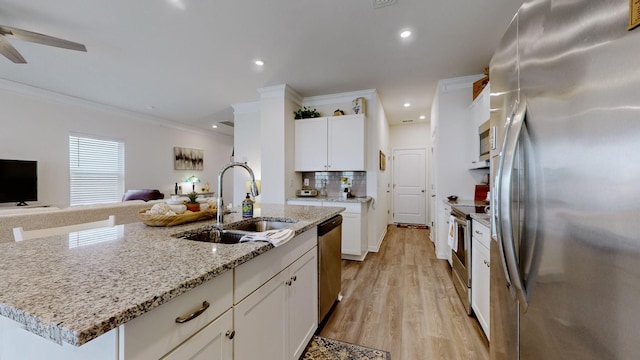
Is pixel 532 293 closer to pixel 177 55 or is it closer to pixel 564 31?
pixel 564 31

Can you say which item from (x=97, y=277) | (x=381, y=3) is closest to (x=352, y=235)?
(x=381, y=3)

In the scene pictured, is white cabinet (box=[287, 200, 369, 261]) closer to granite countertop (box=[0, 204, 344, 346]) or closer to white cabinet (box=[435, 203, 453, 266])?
white cabinet (box=[435, 203, 453, 266])

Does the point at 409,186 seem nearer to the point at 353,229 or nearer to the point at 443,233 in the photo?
the point at 443,233

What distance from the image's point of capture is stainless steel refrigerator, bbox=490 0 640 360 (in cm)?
49

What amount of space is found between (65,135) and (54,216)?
3.14m

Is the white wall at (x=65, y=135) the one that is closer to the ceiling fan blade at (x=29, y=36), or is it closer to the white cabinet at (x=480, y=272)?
the ceiling fan blade at (x=29, y=36)

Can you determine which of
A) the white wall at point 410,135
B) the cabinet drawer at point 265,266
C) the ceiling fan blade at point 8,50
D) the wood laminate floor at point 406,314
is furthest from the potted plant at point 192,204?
the white wall at point 410,135

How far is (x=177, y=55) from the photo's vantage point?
9.62 ft

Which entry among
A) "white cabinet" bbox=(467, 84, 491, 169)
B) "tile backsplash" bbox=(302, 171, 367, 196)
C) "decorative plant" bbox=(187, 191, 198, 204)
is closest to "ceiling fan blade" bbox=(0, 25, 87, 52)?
"decorative plant" bbox=(187, 191, 198, 204)

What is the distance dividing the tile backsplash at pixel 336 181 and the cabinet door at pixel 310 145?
0.34 m

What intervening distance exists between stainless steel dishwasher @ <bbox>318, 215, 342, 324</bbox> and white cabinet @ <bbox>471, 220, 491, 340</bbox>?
3.69ft

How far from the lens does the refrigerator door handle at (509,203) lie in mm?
798

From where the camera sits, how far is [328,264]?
2.01 m

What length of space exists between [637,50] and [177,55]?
3.66 m
